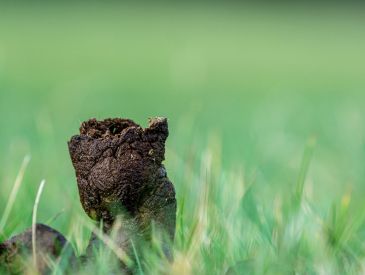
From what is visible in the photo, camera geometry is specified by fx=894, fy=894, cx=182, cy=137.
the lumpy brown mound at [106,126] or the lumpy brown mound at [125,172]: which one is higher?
the lumpy brown mound at [106,126]

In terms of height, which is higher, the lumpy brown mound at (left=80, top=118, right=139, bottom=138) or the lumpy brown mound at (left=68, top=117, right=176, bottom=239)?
the lumpy brown mound at (left=80, top=118, right=139, bottom=138)

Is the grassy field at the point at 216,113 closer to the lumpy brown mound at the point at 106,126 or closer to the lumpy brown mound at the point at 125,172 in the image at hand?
the lumpy brown mound at the point at 125,172

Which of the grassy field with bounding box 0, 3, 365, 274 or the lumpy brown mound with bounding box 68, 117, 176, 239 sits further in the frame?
the grassy field with bounding box 0, 3, 365, 274

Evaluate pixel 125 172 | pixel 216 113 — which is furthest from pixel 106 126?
pixel 216 113

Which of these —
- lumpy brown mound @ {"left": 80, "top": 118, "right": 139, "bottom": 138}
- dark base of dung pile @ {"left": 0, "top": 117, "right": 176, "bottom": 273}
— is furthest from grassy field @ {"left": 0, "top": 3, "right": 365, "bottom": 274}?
lumpy brown mound @ {"left": 80, "top": 118, "right": 139, "bottom": 138}

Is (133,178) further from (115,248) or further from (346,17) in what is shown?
(346,17)

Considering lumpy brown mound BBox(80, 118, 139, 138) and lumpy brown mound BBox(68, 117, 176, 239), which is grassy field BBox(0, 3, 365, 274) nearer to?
lumpy brown mound BBox(68, 117, 176, 239)

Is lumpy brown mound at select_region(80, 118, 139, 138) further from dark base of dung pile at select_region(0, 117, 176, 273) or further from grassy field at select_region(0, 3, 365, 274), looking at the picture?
grassy field at select_region(0, 3, 365, 274)

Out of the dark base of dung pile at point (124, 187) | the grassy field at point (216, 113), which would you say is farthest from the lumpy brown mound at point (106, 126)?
the grassy field at point (216, 113)
